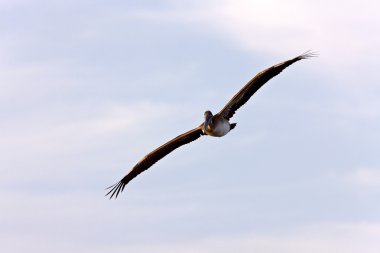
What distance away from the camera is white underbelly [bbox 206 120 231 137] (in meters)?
30.5

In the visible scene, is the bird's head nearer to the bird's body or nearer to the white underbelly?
the bird's body

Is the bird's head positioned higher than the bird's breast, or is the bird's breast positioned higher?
the bird's head

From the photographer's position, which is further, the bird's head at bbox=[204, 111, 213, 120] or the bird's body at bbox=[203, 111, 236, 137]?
the bird's head at bbox=[204, 111, 213, 120]

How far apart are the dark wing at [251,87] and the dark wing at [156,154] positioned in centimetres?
156

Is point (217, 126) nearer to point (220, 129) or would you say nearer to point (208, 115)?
point (220, 129)

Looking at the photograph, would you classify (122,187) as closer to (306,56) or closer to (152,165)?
(152,165)

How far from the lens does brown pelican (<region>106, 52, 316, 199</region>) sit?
29.5 metres

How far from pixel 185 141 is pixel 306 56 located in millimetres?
5950

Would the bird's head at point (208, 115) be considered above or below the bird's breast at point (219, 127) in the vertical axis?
above

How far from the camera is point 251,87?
2977cm

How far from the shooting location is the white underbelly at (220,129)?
100ft

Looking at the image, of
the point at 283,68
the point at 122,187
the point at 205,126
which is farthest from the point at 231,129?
the point at 122,187

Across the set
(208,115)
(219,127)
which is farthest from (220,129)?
(208,115)

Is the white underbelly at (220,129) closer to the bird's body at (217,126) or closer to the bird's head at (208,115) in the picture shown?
the bird's body at (217,126)
